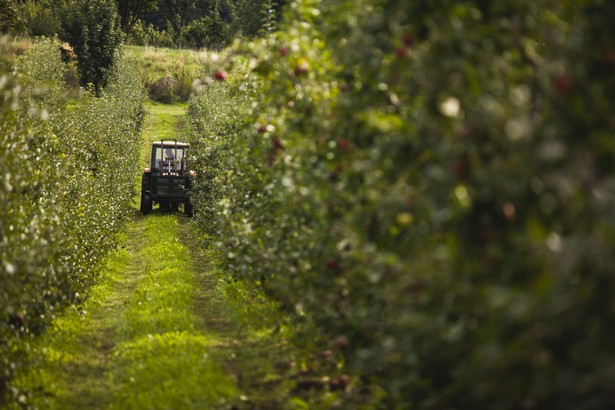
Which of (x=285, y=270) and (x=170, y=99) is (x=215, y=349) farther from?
(x=170, y=99)

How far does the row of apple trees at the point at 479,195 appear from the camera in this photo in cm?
330

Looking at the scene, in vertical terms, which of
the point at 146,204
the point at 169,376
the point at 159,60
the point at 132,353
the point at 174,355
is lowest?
the point at 159,60

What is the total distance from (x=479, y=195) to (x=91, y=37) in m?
51.3

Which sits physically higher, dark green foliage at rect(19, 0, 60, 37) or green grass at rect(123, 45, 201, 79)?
dark green foliage at rect(19, 0, 60, 37)

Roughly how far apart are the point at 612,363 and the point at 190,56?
67.3 metres

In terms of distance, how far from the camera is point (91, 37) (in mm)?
51594

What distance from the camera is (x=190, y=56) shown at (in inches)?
2685

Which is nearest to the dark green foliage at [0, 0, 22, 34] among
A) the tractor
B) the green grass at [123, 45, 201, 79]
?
the tractor

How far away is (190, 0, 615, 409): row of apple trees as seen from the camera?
3.30 metres

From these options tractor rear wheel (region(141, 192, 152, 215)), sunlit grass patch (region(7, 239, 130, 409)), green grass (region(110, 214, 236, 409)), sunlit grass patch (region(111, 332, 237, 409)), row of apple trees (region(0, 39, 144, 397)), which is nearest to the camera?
row of apple trees (region(0, 39, 144, 397))

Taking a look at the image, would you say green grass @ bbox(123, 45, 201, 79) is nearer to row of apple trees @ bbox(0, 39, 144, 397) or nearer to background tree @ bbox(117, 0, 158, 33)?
background tree @ bbox(117, 0, 158, 33)

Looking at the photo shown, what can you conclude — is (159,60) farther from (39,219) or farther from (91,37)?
(39,219)

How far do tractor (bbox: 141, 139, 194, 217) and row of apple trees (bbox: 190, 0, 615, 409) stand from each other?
75.1 ft

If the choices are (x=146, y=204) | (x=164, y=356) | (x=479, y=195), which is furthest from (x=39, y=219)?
(x=146, y=204)
